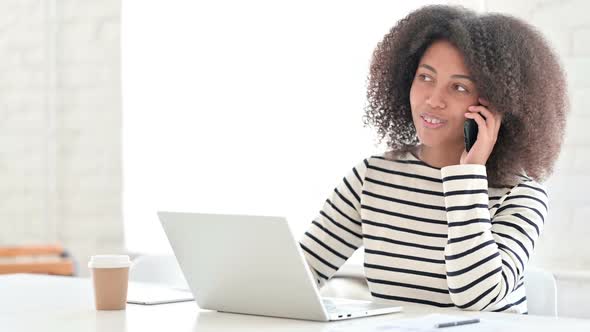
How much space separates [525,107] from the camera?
1.92 m

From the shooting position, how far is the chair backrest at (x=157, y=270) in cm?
226

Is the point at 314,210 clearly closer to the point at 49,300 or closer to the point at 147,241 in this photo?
the point at 147,241

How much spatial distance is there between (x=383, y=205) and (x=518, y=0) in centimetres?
74

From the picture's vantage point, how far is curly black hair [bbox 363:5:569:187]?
189cm

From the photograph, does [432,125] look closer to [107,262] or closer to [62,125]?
[107,262]

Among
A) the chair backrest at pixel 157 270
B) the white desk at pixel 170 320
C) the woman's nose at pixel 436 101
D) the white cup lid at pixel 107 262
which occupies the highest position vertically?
the woman's nose at pixel 436 101

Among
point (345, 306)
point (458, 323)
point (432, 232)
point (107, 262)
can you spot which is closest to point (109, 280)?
point (107, 262)

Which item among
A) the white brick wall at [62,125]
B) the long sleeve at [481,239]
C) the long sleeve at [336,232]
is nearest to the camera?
the long sleeve at [481,239]

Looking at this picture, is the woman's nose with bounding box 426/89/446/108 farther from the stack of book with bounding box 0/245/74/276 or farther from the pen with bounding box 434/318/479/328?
the stack of book with bounding box 0/245/74/276

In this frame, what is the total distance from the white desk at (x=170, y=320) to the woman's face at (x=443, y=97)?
0.43 meters

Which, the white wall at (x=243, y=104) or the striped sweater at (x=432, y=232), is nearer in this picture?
the striped sweater at (x=432, y=232)

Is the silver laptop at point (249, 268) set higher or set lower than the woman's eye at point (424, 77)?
lower

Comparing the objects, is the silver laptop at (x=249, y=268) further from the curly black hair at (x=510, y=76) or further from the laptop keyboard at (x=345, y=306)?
the curly black hair at (x=510, y=76)

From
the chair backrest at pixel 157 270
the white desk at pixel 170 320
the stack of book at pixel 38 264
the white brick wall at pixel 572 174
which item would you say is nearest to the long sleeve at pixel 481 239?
the white desk at pixel 170 320
